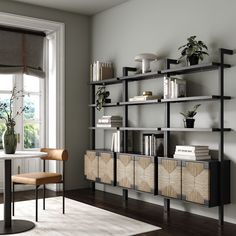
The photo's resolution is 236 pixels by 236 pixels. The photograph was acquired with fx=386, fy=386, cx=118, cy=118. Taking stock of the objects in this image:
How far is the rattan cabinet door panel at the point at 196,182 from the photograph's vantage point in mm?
4207

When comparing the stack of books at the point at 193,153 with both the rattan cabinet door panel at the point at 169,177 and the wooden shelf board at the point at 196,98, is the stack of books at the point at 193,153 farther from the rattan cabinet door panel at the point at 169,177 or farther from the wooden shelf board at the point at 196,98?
the wooden shelf board at the point at 196,98

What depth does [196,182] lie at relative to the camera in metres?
4.32

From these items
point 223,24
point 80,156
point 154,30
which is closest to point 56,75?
point 80,156

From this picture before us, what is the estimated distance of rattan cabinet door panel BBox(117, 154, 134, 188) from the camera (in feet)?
17.1

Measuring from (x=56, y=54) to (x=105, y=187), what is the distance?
2344mm

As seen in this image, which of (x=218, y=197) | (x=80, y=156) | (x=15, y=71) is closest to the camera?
(x=218, y=197)

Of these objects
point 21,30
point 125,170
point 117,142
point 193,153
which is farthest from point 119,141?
point 21,30

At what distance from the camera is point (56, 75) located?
6.41 meters

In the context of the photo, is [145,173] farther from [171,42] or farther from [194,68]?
[171,42]

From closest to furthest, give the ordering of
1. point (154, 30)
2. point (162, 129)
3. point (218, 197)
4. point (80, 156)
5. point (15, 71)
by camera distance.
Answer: point (218, 197) → point (162, 129) → point (154, 30) → point (15, 71) → point (80, 156)

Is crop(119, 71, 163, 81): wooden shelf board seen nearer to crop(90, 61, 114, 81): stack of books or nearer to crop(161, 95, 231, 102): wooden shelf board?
crop(161, 95, 231, 102): wooden shelf board

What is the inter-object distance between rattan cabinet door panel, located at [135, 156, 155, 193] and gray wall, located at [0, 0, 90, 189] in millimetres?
1751

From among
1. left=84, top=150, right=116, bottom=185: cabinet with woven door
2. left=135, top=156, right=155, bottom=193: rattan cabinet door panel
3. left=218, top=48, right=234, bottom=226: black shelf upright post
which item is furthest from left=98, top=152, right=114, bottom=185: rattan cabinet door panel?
left=218, top=48, right=234, bottom=226: black shelf upright post

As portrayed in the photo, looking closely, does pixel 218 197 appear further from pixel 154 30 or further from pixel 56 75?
pixel 56 75
